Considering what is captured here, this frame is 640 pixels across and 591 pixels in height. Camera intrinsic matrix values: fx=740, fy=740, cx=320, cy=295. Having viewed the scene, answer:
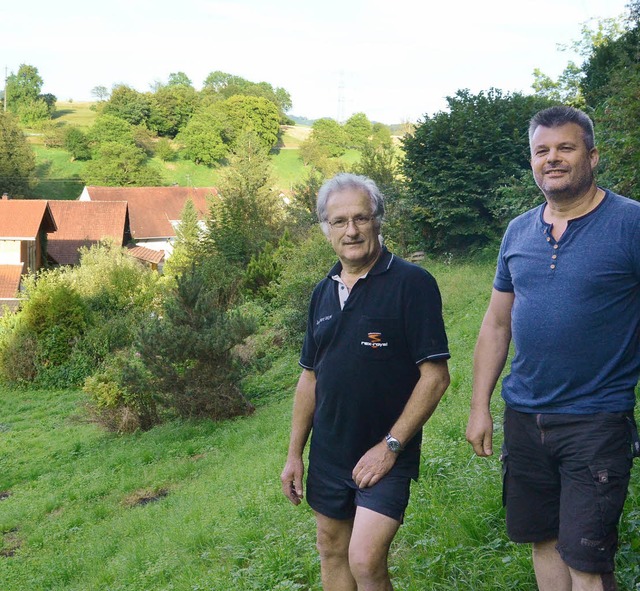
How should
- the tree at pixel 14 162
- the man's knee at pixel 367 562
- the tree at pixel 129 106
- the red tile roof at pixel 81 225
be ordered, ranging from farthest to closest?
the tree at pixel 129 106
the tree at pixel 14 162
the red tile roof at pixel 81 225
the man's knee at pixel 367 562

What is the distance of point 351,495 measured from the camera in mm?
3406

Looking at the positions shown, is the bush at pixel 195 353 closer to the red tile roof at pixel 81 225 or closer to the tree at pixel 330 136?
the red tile roof at pixel 81 225

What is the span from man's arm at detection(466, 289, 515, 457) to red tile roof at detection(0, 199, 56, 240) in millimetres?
37457

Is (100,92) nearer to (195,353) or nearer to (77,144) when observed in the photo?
(77,144)

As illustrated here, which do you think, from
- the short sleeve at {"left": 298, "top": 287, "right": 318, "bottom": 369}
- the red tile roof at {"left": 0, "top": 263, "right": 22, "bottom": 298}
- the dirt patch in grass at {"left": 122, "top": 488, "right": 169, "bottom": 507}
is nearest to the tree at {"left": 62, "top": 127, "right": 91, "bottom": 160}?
the red tile roof at {"left": 0, "top": 263, "right": 22, "bottom": 298}

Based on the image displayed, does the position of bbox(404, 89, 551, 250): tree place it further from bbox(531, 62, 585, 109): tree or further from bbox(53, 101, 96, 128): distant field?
bbox(53, 101, 96, 128): distant field

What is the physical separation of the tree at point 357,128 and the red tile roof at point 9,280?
60.8 metres

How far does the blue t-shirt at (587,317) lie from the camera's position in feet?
9.50

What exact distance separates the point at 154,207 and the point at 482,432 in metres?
60.3

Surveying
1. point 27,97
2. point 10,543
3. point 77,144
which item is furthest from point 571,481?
point 27,97

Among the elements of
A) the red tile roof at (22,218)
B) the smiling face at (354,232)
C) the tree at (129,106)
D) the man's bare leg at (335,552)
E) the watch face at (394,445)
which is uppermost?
the tree at (129,106)

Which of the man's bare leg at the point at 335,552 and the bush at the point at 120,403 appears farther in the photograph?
the bush at the point at 120,403

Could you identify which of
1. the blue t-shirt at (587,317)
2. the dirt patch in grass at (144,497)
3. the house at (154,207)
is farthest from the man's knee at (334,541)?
the house at (154,207)

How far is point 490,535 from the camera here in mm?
4309
